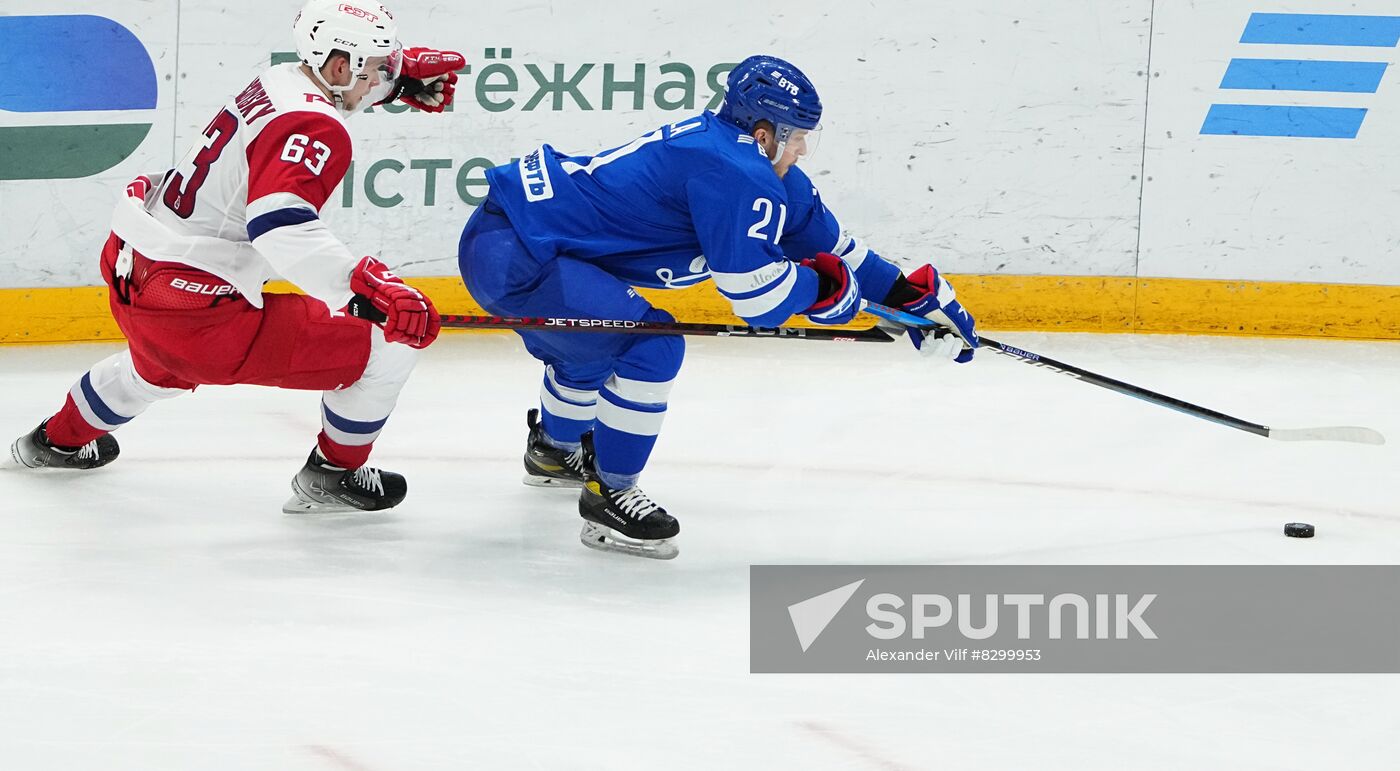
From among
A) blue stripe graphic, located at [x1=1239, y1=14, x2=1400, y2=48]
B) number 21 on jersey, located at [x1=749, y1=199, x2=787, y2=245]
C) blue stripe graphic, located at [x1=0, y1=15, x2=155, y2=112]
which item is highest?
blue stripe graphic, located at [x1=1239, y1=14, x2=1400, y2=48]

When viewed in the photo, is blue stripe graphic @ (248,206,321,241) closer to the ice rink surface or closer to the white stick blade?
the ice rink surface

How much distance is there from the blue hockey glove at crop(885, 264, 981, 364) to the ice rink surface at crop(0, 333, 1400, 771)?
375mm

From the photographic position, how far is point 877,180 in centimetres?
556

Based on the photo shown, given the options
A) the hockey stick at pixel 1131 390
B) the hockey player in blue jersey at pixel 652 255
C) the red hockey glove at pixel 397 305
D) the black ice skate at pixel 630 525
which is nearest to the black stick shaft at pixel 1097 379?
the hockey stick at pixel 1131 390

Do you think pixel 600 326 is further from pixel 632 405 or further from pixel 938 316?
pixel 938 316

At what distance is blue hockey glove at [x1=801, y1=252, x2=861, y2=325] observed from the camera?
10.3 feet

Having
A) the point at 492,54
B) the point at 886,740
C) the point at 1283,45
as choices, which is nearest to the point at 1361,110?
the point at 1283,45

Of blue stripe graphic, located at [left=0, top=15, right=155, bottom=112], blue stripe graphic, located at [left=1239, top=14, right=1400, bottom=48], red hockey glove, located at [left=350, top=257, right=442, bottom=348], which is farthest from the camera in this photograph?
blue stripe graphic, located at [left=1239, top=14, right=1400, bottom=48]

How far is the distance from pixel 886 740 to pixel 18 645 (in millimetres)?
1318

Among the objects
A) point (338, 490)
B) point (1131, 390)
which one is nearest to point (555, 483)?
point (338, 490)

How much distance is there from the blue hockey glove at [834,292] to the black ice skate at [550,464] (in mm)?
753

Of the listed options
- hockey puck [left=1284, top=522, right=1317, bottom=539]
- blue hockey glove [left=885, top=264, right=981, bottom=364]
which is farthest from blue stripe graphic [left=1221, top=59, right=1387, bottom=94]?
blue hockey glove [left=885, top=264, right=981, bottom=364]

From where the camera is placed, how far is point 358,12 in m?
3.07

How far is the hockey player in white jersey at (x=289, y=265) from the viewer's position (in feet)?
9.53
